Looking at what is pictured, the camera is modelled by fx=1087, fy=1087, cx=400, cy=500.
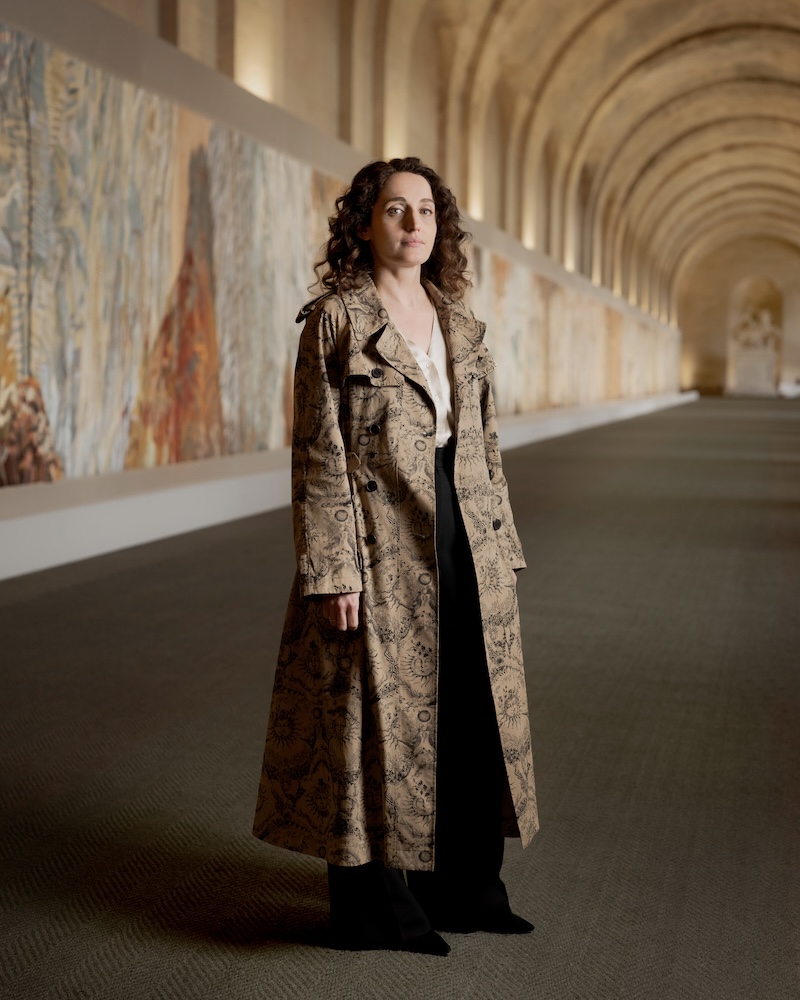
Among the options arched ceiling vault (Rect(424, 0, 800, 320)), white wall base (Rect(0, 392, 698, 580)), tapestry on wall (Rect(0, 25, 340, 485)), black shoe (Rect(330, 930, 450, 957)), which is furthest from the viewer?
arched ceiling vault (Rect(424, 0, 800, 320))

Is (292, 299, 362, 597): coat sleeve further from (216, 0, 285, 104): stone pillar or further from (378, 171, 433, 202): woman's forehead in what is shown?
(216, 0, 285, 104): stone pillar

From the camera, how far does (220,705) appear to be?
5.05 metres

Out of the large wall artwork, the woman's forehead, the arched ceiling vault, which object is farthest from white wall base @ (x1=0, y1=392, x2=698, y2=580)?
the arched ceiling vault

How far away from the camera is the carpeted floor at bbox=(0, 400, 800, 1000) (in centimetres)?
285

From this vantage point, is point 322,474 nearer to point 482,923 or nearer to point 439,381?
point 439,381

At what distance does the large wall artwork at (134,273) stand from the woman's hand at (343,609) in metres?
6.73

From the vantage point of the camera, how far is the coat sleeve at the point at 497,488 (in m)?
2.99

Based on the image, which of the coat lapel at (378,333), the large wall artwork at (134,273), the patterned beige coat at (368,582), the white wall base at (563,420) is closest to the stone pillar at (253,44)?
the large wall artwork at (134,273)

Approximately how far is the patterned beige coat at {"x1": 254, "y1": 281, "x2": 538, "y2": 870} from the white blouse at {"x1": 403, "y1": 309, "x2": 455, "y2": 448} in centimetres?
4

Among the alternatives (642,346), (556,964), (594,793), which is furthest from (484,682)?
(642,346)

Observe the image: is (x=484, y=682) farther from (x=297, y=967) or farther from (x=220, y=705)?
(x=220, y=705)

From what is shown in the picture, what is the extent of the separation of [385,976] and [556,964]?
46 cm

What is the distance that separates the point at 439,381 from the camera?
2867 millimetres

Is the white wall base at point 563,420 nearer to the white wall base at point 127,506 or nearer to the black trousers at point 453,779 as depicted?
the white wall base at point 127,506
